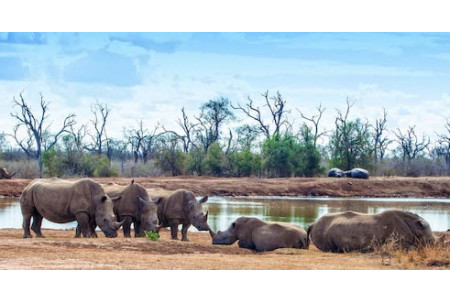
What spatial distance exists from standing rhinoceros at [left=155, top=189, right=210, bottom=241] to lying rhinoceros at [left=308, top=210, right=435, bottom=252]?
13.5 ft

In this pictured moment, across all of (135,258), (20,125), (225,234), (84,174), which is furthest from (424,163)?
(135,258)

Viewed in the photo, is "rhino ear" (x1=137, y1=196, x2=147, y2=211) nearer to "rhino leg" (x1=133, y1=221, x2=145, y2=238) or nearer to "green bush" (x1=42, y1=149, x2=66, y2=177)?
"rhino leg" (x1=133, y1=221, x2=145, y2=238)

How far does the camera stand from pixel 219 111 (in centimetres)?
7288

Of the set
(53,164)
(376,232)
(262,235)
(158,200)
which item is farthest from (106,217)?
(53,164)

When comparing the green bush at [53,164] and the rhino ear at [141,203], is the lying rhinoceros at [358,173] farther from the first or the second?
the rhino ear at [141,203]

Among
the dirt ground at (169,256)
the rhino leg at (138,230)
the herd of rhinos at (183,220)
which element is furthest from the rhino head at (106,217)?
the dirt ground at (169,256)

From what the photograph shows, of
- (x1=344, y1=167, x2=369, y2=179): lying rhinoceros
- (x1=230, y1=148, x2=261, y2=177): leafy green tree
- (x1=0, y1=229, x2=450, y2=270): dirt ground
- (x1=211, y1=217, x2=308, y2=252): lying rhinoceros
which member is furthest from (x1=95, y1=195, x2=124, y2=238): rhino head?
(x1=230, y1=148, x2=261, y2=177): leafy green tree

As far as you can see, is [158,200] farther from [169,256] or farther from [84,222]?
[169,256]

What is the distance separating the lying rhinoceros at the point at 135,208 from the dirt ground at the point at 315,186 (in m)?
31.3

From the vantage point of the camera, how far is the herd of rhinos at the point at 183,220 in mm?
18031

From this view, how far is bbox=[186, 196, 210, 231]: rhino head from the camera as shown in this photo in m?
20.9

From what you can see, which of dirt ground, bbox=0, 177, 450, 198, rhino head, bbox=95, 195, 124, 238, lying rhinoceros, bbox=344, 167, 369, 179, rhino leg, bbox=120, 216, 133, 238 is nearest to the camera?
rhino head, bbox=95, 195, 124, 238
